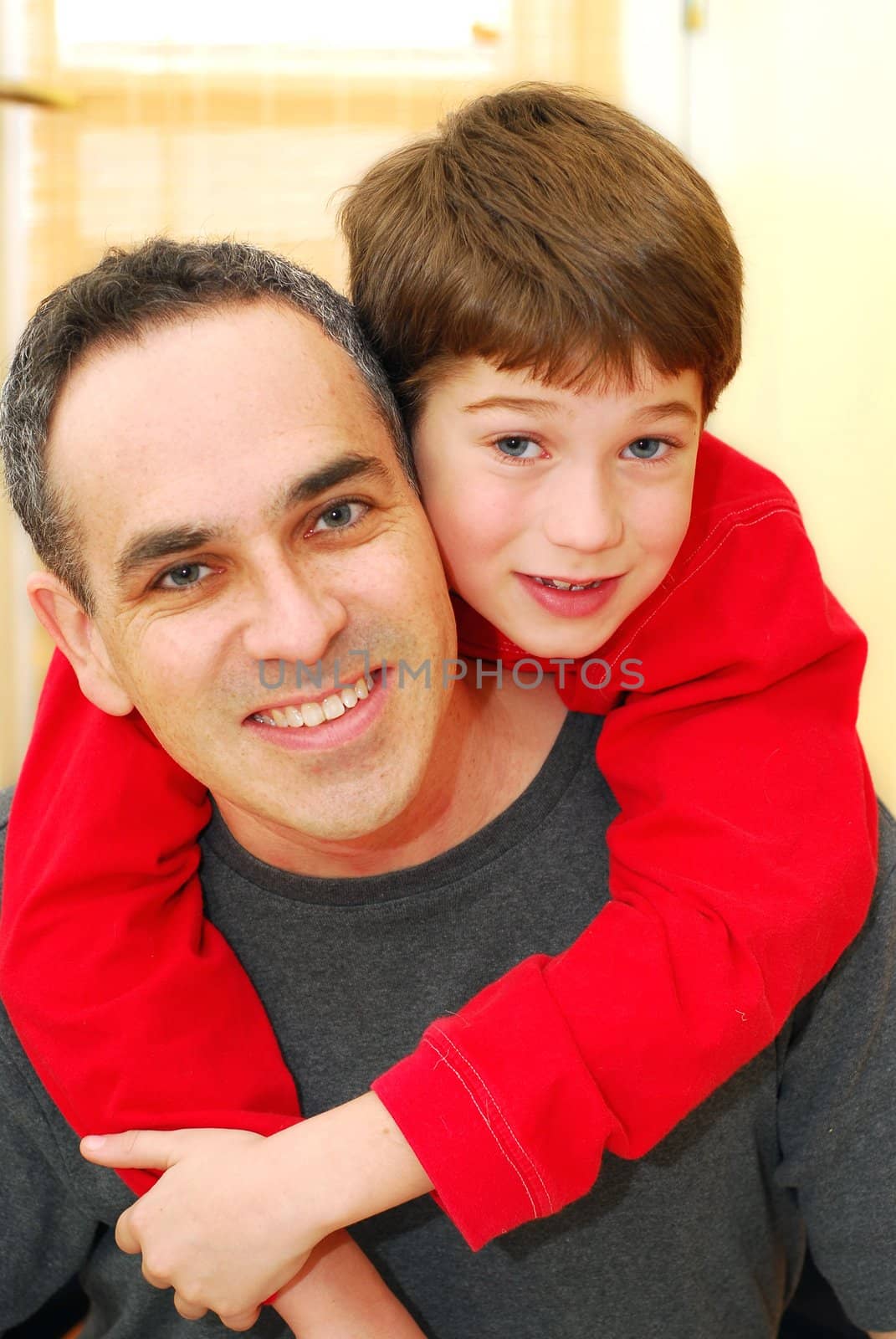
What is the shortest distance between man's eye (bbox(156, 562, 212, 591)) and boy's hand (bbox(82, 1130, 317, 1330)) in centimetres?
48

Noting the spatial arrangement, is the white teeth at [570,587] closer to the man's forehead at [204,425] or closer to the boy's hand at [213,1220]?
the man's forehead at [204,425]

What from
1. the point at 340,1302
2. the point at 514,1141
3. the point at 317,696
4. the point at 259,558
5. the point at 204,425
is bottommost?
the point at 340,1302

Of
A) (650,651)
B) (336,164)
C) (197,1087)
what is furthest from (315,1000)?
(336,164)

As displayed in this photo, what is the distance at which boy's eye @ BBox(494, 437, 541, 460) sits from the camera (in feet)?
3.89

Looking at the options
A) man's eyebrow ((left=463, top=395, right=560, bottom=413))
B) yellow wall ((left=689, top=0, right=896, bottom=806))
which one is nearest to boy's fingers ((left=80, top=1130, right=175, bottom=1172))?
man's eyebrow ((left=463, top=395, right=560, bottom=413))

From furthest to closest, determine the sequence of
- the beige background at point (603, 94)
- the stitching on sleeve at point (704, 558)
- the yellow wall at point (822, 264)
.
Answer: the beige background at point (603, 94) < the yellow wall at point (822, 264) < the stitching on sleeve at point (704, 558)

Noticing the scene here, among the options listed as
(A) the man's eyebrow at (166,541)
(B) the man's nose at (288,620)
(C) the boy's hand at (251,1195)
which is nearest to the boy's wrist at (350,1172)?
(C) the boy's hand at (251,1195)

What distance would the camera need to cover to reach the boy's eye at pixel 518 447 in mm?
1185

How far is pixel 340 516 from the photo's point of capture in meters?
1.18

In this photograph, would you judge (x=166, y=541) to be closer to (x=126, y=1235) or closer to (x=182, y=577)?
(x=182, y=577)

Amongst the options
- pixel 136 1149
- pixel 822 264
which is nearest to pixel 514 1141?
pixel 136 1149

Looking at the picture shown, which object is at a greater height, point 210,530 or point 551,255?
point 551,255

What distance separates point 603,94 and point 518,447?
2.09 m

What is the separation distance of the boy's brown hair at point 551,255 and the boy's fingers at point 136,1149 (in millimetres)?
707
